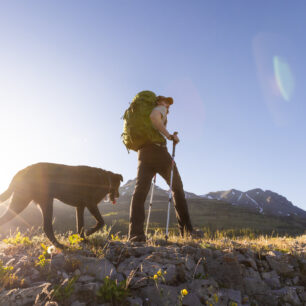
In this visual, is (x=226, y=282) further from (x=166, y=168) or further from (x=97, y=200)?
(x=97, y=200)

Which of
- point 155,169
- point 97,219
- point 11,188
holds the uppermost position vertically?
point 155,169

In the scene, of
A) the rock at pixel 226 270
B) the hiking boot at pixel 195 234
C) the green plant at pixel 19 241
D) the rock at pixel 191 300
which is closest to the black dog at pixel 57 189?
the green plant at pixel 19 241

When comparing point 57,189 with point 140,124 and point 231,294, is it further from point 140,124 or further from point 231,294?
point 231,294

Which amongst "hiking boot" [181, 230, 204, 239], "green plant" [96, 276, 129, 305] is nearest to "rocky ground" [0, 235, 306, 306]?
"green plant" [96, 276, 129, 305]

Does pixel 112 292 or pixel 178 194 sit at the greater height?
pixel 178 194

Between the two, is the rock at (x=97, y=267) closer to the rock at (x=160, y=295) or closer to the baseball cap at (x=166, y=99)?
the rock at (x=160, y=295)

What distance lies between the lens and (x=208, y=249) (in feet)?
14.4

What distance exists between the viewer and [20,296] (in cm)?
268

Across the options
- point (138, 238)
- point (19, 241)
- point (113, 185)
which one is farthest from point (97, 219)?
point (19, 241)

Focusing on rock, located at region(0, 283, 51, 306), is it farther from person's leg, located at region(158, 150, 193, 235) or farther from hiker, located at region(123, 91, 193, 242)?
person's leg, located at region(158, 150, 193, 235)

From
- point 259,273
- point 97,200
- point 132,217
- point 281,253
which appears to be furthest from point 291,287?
point 97,200

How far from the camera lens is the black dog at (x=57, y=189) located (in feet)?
15.7

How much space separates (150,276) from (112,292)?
2.05 ft

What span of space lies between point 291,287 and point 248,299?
90 cm
